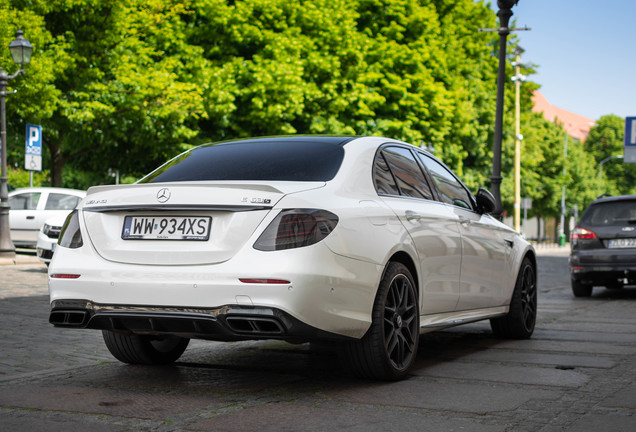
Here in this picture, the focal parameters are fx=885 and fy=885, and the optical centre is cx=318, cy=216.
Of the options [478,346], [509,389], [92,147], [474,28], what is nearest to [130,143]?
[92,147]

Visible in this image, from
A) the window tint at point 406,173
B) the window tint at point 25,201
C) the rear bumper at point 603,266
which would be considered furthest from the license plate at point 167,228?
the window tint at point 25,201

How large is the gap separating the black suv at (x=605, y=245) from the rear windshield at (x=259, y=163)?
9.39 meters

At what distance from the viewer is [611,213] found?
14.4 m

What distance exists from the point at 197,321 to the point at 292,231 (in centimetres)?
71

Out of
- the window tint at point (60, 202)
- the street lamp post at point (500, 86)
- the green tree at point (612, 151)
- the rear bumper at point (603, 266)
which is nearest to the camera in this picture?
the street lamp post at point (500, 86)

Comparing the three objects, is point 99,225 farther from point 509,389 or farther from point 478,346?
point 478,346

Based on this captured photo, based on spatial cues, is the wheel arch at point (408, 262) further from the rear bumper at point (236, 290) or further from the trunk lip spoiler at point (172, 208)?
the trunk lip spoiler at point (172, 208)

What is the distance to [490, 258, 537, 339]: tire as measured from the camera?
7984 mm

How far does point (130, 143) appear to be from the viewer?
2927 cm

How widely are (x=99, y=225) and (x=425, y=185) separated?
2515 mm

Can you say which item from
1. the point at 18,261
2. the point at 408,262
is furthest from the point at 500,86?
the point at 18,261

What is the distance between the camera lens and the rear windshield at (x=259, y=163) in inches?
214

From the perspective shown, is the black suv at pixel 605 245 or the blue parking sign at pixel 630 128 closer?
the black suv at pixel 605 245

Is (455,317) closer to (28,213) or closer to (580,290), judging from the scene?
(580,290)
